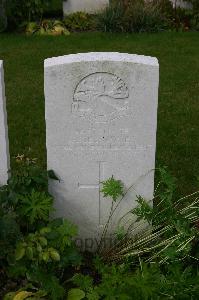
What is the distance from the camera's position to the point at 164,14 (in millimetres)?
10391

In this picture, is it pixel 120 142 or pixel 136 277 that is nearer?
pixel 136 277

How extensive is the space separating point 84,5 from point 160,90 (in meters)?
4.36

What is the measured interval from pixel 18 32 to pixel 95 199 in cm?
683

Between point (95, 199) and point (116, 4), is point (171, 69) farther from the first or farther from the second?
point (95, 199)

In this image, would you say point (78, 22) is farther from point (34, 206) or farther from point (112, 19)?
point (34, 206)

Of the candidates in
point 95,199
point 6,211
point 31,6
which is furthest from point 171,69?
point 6,211

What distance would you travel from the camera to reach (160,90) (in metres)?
7.55

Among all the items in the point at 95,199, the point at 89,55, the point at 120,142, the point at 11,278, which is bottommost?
the point at 11,278

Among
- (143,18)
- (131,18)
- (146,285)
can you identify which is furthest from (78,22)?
(146,285)

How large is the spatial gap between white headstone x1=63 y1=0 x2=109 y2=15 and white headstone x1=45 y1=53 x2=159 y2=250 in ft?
25.0

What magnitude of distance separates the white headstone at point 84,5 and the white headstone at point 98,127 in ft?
25.0

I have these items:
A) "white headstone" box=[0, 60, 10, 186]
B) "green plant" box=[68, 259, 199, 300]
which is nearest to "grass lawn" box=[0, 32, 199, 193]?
"white headstone" box=[0, 60, 10, 186]

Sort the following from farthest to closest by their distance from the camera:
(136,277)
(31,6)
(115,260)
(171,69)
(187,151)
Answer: (31,6), (171,69), (187,151), (115,260), (136,277)

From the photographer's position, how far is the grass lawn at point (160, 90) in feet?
19.0
